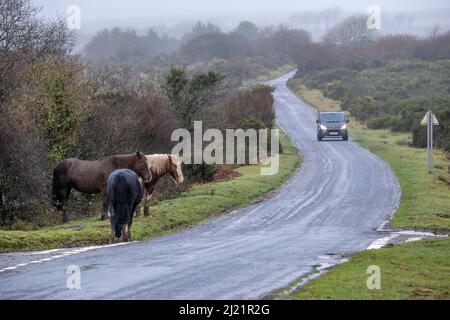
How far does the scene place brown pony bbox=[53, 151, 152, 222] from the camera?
1027 inches

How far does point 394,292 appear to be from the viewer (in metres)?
14.2

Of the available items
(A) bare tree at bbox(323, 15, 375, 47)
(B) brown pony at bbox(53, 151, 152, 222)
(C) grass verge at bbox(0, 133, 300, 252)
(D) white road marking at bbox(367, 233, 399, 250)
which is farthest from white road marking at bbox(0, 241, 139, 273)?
(A) bare tree at bbox(323, 15, 375, 47)

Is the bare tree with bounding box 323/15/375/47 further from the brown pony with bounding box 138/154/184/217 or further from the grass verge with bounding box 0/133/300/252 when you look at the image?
the brown pony with bounding box 138/154/184/217

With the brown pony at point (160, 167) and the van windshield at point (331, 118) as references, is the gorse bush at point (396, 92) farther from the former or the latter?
the brown pony at point (160, 167)

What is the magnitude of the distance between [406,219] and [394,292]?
14.5m

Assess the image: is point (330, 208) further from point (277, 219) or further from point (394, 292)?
point (394, 292)

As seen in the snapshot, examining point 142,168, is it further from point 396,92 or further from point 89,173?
point 396,92

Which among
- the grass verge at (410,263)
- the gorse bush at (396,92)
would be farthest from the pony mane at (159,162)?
the gorse bush at (396,92)

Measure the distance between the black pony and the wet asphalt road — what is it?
0.71 metres

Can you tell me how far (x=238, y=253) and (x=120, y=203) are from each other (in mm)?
4170

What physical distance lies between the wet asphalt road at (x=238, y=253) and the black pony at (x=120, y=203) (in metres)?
0.71

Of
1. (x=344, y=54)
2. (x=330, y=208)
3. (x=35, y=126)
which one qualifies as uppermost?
(x=344, y=54)
